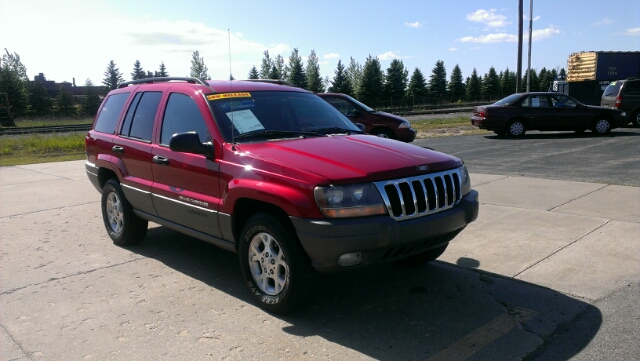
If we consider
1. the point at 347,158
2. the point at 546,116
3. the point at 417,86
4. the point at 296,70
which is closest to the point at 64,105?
the point at 296,70

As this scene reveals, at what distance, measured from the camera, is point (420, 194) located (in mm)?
3836

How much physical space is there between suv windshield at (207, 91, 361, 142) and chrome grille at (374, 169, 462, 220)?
1.23m

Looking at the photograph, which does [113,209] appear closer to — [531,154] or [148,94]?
[148,94]

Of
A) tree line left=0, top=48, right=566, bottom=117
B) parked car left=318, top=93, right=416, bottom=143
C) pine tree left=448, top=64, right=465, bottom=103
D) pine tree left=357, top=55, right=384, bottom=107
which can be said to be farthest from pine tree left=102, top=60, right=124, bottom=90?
parked car left=318, top=93, right=416, bottom=143

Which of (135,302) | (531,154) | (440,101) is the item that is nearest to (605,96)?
(531,154)

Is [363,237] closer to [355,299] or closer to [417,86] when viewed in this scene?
[355,299]

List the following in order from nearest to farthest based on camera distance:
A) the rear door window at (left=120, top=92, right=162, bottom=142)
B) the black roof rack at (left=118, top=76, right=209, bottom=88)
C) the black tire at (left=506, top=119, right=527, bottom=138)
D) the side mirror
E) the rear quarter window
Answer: the side mirror
the black roof rack at (left=118, top=76, right=209, bottom=88)
the rear door window at (left=120, top=92, right=162, bottom=142)
the rear quarter window
the black tire at (left=506, top=119, right=527, bottom=138)

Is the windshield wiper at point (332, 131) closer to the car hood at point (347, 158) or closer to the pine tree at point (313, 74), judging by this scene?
the car hood at point (347, 158)

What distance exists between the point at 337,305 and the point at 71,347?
1930 mm

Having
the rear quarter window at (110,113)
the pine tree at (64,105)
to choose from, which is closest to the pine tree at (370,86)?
the pine tree at (64,105)

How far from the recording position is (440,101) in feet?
221

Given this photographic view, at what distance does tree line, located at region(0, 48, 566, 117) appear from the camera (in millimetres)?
58281

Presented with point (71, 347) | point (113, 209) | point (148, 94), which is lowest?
point (71, 347)

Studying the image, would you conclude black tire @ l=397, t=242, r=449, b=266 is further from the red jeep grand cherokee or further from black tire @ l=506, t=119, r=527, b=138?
black tire @ l=506, t=119, r=527, b=138
